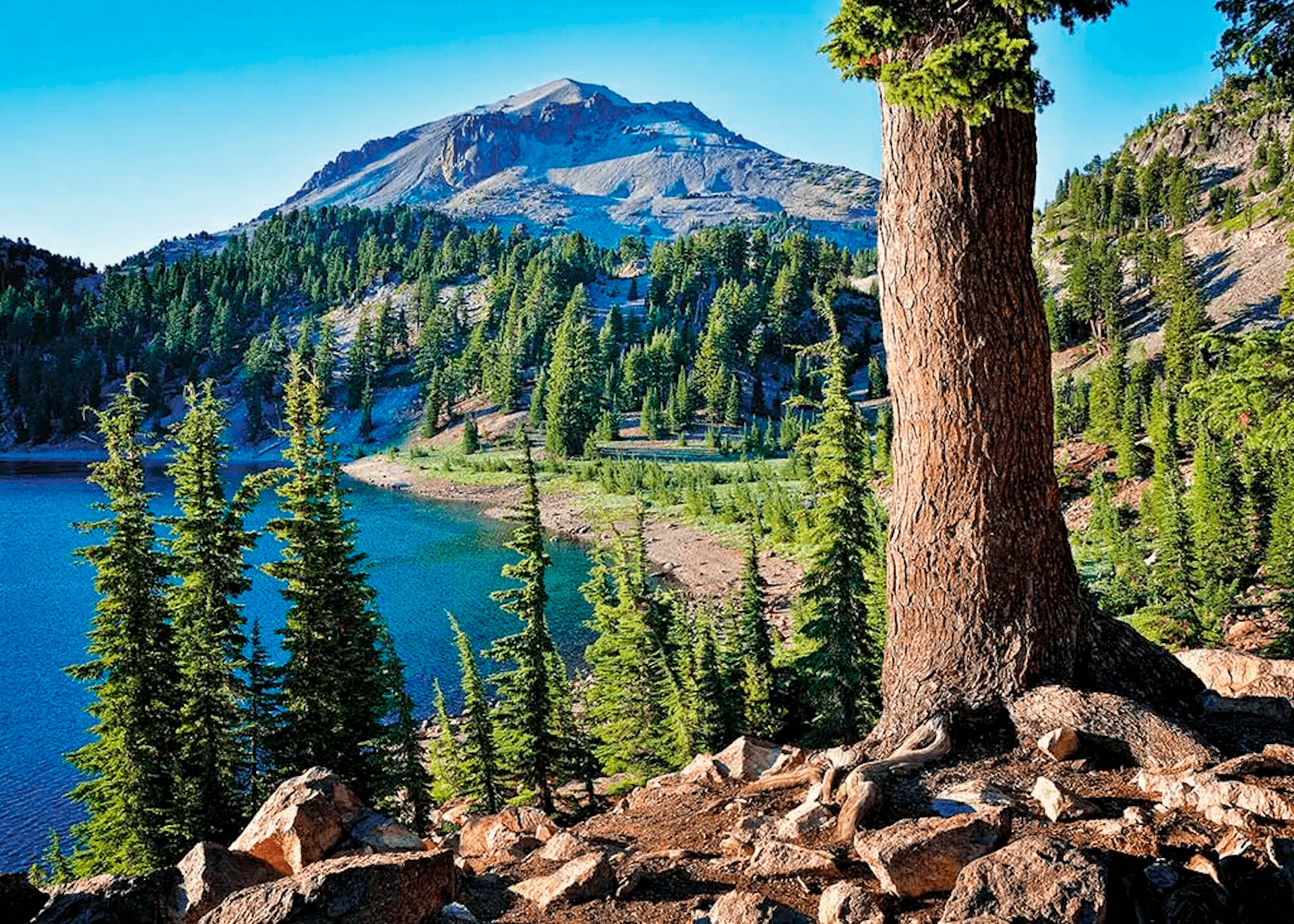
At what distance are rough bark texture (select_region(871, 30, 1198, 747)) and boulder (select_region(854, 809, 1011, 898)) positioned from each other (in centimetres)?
165

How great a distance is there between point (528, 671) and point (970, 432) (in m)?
18.4

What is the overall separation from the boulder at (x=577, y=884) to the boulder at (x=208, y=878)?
6.28ft

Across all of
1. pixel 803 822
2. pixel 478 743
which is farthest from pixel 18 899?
pixel 478 743

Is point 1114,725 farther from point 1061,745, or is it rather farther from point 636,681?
point 636,681

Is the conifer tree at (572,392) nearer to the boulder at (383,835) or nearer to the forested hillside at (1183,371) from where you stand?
the forested hillside at (1183,371)

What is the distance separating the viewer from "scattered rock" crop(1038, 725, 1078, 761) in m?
5.70

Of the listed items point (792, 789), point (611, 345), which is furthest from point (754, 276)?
point (792, 789)

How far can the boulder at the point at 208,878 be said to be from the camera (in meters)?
5.10

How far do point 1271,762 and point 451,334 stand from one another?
510 feet

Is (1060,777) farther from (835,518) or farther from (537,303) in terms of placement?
(537,303)

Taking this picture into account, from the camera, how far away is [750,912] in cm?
416

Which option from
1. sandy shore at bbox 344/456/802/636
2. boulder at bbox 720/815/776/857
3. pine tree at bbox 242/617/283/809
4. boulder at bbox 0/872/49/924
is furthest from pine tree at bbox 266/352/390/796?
sandy shore at bbox 344/456/802/636

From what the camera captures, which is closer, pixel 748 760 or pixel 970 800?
pixel 970 800

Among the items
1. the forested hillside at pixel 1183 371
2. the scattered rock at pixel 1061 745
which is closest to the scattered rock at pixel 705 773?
the scattered rock at pixel 1061 745
